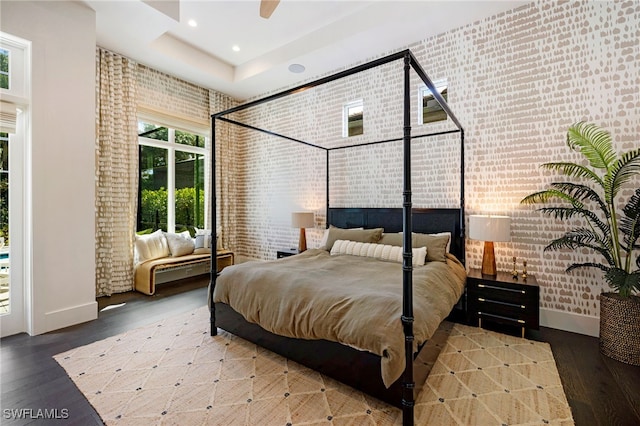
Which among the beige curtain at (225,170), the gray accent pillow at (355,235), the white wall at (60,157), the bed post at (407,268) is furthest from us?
the beige curtain at (225,170)

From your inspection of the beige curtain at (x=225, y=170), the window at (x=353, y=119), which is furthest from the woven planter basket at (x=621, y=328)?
the beige curtain at (x=225, y=170)

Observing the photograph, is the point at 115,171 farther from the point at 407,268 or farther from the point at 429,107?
the point at 429,107

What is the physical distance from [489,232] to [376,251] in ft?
3.75

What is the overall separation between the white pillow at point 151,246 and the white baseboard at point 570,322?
5002 mm

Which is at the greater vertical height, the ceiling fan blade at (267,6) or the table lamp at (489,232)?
the ceiling fan blade at (267,6)

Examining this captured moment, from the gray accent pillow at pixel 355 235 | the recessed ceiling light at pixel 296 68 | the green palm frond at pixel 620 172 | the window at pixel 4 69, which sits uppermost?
the recessed ceiling light at pixel 296 68

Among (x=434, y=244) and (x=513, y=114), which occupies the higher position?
(x=513, y=114)

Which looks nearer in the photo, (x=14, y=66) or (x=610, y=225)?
(x=610, y=225)

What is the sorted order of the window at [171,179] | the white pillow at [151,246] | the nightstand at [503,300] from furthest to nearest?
the window at [171,179] < the white pillow at [151,246] < the nightstand at [503,300]

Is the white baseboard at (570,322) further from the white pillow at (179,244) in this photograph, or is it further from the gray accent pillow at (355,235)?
the white pillow at (179,244)

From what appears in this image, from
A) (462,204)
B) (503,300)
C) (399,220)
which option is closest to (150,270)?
(399,220)

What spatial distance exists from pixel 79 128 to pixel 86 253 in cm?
135

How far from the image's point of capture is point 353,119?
171 inches

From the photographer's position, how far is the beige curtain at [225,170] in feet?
17.2
